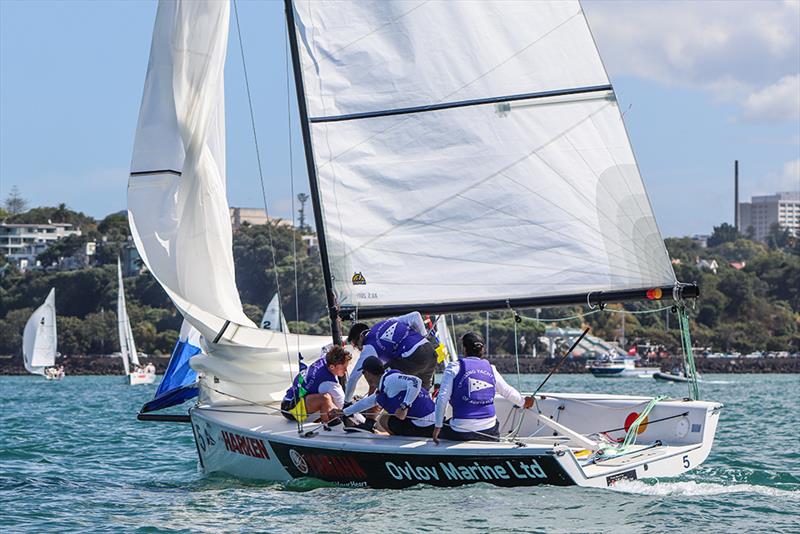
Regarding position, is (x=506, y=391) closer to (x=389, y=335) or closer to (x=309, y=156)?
(x=389, y=335)

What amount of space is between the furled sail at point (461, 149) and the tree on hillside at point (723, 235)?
6438 inches

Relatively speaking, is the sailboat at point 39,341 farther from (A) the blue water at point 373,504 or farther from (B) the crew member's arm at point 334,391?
(B) the crew member's arm at point 334,391

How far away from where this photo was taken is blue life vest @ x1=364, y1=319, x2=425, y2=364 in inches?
420

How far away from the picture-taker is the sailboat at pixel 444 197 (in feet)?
37.6

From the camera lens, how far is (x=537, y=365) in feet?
292

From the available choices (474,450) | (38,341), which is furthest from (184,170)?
(38,341)

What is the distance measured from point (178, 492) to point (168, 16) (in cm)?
447

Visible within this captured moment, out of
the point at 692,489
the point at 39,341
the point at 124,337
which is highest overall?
the point at 39,341

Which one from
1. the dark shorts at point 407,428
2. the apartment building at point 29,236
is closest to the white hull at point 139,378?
the dark shorts at point 407,428

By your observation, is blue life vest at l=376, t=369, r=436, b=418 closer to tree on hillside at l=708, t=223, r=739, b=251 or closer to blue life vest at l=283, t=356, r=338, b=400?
blue life vest at l=283, t=356, r=338, b=400

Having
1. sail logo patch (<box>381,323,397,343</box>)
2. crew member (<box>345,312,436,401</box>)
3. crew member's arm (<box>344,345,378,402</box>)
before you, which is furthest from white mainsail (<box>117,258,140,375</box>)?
sail logo patch (<box>381,323,397,343</box>)

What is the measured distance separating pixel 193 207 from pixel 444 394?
3.49 metres

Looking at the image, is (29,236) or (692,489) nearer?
(692,489)

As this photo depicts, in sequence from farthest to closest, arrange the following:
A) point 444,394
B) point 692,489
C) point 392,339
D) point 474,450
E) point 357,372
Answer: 1. point 357,372
2. point 392,339
3. point 692,489
4. point 444,394
5. point 474,450
